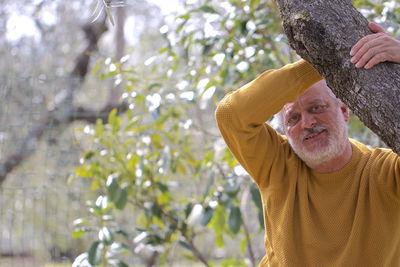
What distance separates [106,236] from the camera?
2695mm

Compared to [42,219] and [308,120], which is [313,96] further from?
[42,219]

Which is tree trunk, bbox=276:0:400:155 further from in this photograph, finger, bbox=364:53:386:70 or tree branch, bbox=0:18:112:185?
tree branch, bbox=0:18:112:185

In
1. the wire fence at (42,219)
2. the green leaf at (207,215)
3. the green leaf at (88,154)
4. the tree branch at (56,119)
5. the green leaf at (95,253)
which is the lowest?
the wire fence at (42,219)

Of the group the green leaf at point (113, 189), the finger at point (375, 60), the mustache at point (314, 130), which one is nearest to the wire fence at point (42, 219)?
the green leaf at point (113, 189)

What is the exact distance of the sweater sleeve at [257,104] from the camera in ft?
5.08

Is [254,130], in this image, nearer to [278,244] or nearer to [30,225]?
[278,244]

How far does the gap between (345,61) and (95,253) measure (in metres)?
1.89

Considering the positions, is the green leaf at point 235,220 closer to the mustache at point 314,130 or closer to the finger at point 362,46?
the mustache at point 314,130

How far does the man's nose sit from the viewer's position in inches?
64.7

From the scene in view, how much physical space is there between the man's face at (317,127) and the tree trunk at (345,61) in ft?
1.34

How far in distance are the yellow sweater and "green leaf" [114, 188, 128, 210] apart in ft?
3.78

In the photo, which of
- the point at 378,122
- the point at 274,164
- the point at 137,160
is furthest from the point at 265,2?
the point at 378,122

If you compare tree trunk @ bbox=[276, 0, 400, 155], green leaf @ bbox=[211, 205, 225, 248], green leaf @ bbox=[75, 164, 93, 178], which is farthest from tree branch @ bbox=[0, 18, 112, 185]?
tree trunk @ bbox=[276, 0, 400, 155]

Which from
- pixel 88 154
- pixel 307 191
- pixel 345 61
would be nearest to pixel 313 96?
pixel 307 191
